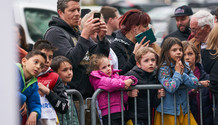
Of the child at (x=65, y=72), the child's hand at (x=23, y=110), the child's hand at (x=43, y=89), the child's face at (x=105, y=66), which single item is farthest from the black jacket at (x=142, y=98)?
the child's hand at (x=23, y=110)

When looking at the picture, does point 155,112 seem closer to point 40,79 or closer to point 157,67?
point 157,67

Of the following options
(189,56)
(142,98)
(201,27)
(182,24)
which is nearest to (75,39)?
(142,98)

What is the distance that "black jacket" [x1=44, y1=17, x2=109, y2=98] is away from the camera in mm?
3846

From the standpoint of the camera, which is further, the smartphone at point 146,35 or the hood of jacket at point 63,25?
the smartphone at point 146,35

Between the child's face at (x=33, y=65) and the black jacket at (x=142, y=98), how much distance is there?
133 centimetres

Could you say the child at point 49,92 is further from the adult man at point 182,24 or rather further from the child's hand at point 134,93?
the adult man at point 182,24

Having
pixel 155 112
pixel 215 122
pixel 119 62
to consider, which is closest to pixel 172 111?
pixel 155 112

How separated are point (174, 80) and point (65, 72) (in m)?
1.23

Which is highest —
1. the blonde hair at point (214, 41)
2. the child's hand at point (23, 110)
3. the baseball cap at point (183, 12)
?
the baseball cap at point (183, 12)

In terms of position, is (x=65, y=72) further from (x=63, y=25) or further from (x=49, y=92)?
(x=63, y=25)

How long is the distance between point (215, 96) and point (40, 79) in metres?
2.07

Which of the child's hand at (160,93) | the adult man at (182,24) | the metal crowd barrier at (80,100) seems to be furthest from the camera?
the adult man at (182,24)

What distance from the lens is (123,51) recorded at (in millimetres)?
4645

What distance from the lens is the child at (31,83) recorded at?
10.4 feet
